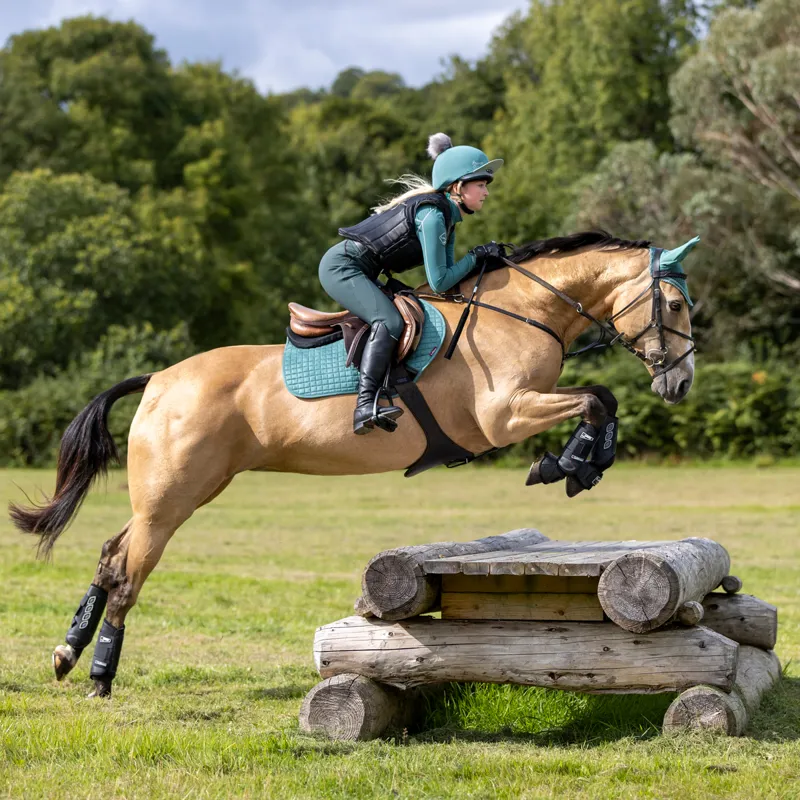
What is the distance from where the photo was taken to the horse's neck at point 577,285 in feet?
22.6

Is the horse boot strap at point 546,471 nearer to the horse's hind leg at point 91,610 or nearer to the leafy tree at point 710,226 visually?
the horse's hind leg at point 91,610

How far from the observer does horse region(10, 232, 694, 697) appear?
6.67 m

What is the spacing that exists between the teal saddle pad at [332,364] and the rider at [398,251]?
0.15 m

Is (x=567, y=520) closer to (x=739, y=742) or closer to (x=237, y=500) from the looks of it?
(x=237, y=500)

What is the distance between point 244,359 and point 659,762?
3333mm

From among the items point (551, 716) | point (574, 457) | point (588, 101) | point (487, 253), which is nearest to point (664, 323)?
point (574, 457)

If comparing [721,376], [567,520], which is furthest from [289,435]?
[721,376]

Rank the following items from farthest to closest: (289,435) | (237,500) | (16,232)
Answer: (16,232)
(237,500)
(289,435)

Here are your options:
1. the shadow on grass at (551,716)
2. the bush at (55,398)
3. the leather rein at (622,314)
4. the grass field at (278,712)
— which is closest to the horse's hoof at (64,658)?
the grass field at (278,712)

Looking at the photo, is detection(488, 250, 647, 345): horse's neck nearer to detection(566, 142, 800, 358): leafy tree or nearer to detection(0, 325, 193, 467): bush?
detection(0, 325, 193, 467): bush

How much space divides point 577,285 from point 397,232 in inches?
44.0

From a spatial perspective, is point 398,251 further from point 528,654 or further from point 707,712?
point 707,712

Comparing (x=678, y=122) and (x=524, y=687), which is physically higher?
(x=678, y=122)

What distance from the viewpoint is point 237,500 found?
26.4m
